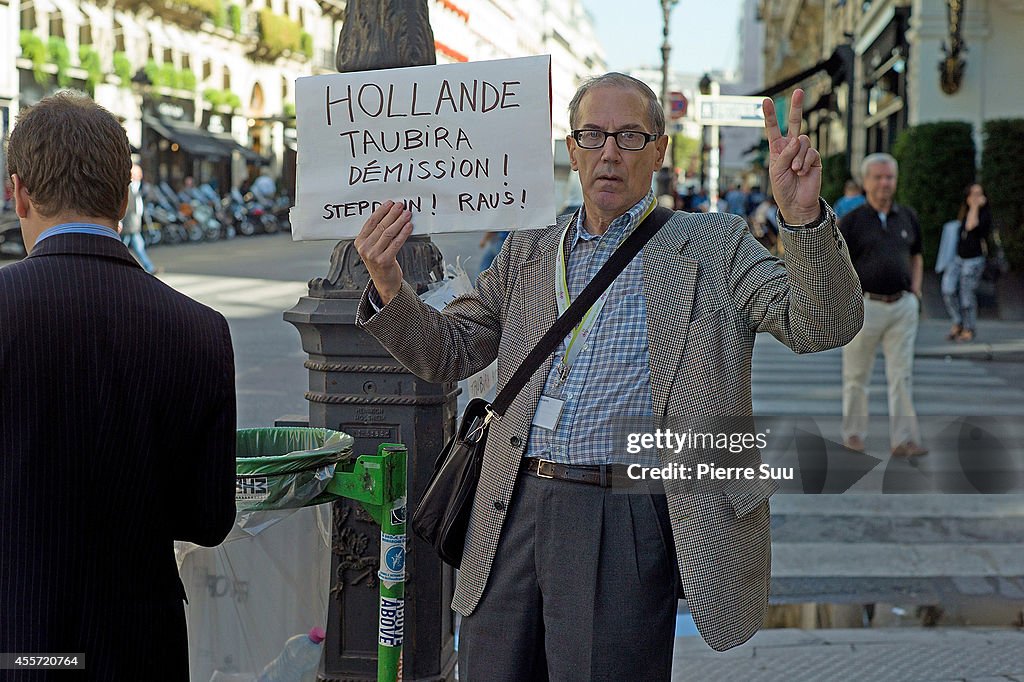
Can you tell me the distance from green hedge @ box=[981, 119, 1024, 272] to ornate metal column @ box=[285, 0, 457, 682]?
545 inches

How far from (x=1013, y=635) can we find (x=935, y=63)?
1553 centimetres


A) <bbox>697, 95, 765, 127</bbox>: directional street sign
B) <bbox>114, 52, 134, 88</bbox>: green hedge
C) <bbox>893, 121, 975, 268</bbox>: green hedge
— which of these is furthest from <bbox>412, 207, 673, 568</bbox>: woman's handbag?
<bbox>114, 52, 134, 88</bbox>: green hedge

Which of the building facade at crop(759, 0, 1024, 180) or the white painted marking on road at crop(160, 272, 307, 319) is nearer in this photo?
the white painted marking on road at crop(160, 272, 307, 319)

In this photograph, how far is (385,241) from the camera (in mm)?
2641

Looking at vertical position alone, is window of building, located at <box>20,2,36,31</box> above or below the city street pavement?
above

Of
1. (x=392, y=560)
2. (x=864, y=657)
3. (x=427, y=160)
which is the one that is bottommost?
(x=864, y=657)

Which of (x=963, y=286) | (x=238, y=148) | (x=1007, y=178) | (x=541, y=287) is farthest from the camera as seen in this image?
(x=238, y=148)

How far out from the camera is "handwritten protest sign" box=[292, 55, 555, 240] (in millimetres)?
2705

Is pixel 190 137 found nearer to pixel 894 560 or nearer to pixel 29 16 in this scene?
pixel 29 16

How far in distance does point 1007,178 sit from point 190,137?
31.8m

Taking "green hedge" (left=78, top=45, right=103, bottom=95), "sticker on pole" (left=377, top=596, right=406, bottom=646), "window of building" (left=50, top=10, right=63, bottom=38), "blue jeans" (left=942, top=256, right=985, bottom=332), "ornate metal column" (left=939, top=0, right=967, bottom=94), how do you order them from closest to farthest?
"sticker on pole" (left=377, top=596, right=406, bottom=646)
"blue jeans" (left=942, top=256, right=985, bottom=332)
"ornate metal column" (left=939, top=0, right=967, bottom=94)
"window of building" (left=50, top=10, right=63, bottom=38)
"green hedge" (left=78, top=45, right=103, bottom=95)

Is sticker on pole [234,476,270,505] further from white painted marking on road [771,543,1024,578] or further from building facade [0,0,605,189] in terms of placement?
building facade [0,0,605,189]

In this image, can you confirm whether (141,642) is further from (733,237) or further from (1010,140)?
(1010,140)

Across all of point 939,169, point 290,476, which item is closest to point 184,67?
point 939,169
